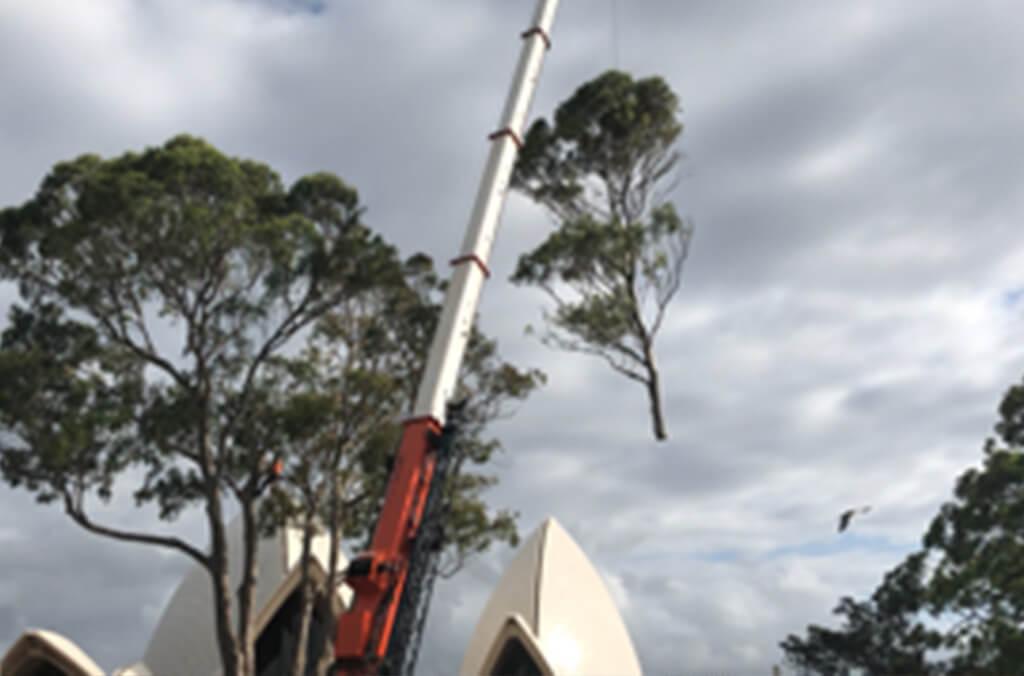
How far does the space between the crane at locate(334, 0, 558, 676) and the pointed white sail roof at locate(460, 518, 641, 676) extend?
12.5 meters

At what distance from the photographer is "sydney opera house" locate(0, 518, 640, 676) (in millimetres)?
25078

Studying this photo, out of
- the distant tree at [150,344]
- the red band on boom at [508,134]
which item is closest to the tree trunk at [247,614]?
the distant tree at [150,344]

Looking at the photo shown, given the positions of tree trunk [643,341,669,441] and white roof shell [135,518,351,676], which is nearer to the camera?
tree trunk [643,341,669,441]

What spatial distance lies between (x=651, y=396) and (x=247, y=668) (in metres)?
8.67

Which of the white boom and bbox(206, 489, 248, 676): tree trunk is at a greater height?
the white boom

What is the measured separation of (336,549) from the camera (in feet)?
63.5

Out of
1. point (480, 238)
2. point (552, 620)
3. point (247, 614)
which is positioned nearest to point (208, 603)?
point (552, 620)

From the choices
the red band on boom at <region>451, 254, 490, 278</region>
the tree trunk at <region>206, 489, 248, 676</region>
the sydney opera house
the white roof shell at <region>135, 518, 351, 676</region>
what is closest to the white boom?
the red band on boom at <region>451, 254, 490, 278</region>

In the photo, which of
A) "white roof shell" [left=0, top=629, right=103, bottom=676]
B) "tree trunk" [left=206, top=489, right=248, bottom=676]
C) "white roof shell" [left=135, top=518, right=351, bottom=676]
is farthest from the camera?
"white roof shell" [left=135, top=518, right=351, bottom=676]

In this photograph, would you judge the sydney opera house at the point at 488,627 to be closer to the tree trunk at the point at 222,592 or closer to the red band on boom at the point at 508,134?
the tree trunk at the point at 222,592

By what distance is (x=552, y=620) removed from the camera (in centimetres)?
2703

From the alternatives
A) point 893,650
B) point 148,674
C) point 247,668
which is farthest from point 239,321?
point 893,650

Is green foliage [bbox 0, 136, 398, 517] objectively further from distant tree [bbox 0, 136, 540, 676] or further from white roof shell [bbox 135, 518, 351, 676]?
white roof shell [bbox 135, 518, 351, 676]

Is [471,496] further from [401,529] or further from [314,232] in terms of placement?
[401,529]
